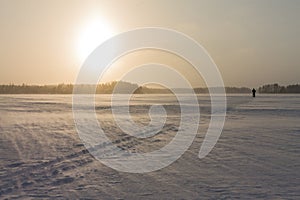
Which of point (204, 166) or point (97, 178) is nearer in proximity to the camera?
point (97, 178)

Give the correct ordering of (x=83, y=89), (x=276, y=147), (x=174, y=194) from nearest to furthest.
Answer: (x=174, y=194), (x=276, y=147), (x=83, y=89)

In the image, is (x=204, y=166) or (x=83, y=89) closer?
(x=204, y=166)

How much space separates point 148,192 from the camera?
209 inches

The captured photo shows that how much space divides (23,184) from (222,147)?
17.8ft

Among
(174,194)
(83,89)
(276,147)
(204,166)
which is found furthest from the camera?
(83,89)

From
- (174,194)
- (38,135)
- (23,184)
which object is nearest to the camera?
(174,194)

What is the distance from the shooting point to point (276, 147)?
9.20 meters

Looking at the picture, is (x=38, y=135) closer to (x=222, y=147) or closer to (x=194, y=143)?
(x=194, y=143)

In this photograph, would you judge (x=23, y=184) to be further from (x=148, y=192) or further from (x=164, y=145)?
(x=164, y=145)

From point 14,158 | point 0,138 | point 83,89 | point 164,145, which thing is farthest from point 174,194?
point 83,89

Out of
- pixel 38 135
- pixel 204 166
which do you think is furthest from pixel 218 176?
pixel 38 135

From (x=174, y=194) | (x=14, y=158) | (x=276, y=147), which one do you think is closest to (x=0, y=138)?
(x=14, y=158)

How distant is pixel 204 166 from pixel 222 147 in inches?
94.5

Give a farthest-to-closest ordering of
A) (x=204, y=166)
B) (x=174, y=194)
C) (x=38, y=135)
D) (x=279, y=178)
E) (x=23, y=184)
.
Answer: (x=38, y=135) < (x=204, y=166) < (x=279, y=178) < (x=23, y=184) < (x=174, y=194)
